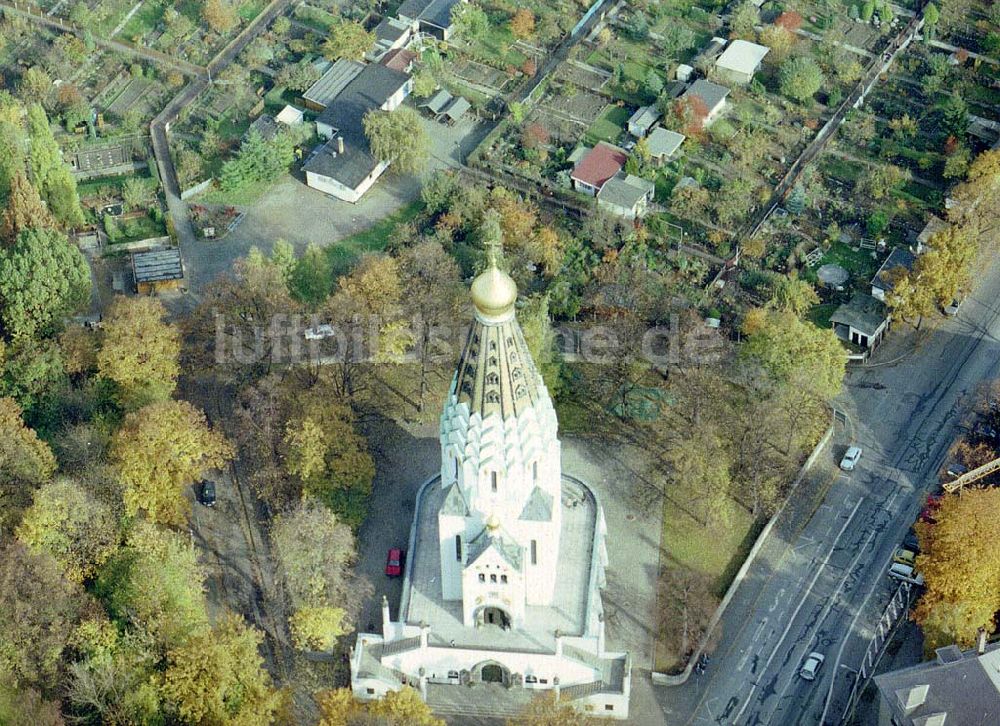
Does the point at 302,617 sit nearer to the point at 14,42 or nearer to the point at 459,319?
the point at 459,319

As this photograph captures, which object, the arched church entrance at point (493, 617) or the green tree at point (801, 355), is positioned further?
the green tree at point (801, 355)

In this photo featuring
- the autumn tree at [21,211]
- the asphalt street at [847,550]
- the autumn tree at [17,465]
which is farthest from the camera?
the autumn tree at [21,211]

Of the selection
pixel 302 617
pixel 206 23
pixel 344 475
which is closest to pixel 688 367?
pixel 344 475

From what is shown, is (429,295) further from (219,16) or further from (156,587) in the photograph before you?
(219,16)

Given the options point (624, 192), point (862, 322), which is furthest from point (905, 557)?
point (624, 192)

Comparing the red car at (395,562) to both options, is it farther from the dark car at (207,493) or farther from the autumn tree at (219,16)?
the autumn tree at (219,16)

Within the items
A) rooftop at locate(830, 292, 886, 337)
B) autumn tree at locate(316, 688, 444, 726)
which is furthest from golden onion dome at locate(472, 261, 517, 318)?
rooftop at locate(830, 292, 886, 337)

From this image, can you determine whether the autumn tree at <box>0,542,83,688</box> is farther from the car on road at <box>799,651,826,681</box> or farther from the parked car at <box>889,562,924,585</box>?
the parked car at <box>889,562,924,585</box>

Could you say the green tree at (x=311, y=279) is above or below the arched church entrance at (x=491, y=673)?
above

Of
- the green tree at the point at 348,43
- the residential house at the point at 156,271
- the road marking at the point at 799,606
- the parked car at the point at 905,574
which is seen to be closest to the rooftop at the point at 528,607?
the road marking at the point at 799,606
